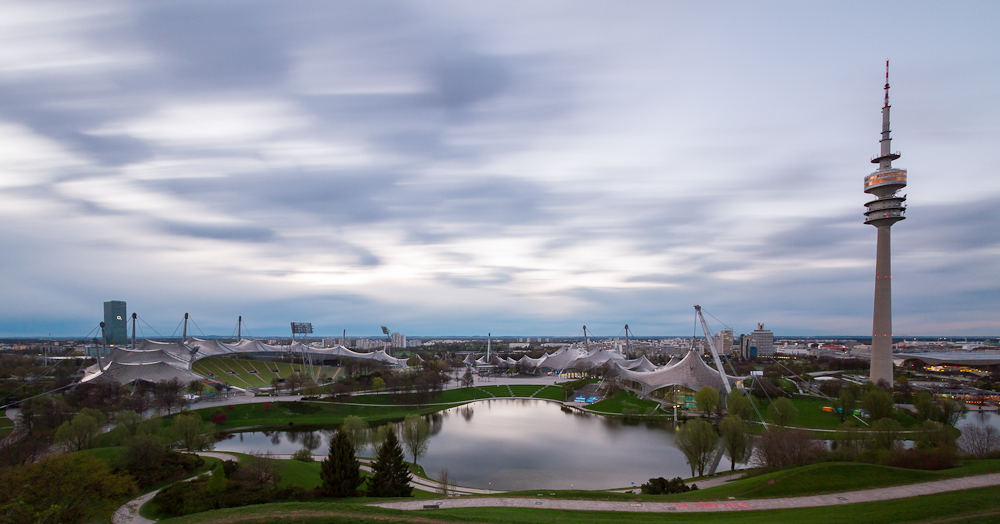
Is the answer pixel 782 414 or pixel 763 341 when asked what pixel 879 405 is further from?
pixel 763 341

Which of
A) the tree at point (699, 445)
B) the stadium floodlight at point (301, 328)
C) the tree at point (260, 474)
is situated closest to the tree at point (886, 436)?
the tree at point (699, 445)

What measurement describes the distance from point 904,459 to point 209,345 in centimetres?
7297

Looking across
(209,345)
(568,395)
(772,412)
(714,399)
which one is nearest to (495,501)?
(772,412)

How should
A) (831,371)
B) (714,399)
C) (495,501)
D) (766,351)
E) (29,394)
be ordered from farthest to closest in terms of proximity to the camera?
(766,351) → (831,371) → (29,394) → (714,399) → (495,501)

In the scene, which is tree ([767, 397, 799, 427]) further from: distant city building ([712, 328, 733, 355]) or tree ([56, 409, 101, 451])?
distant city building ([712, 328, 733, 355])

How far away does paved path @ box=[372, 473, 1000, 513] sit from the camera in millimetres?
12914

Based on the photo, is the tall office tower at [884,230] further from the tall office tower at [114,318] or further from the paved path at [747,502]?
the tall office tower at [114,318]

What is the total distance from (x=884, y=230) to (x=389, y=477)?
5010cm

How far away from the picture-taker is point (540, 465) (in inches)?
941

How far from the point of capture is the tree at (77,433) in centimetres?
Result: 2389

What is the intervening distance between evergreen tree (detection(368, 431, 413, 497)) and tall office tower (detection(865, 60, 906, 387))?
4676 cm

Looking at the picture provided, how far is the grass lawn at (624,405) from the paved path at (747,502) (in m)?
26.8

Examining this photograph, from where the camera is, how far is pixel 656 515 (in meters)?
12.3

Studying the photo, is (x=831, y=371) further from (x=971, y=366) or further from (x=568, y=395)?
(x=568, y=395)
